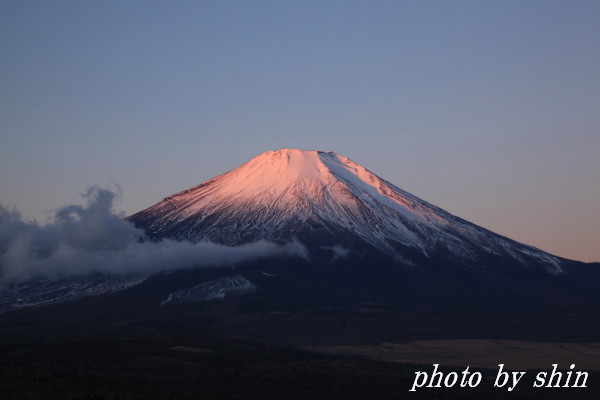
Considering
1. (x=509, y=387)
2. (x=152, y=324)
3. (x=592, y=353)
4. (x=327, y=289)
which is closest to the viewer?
(x=509, y=387)

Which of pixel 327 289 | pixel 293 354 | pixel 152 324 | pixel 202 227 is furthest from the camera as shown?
pixel 202 227

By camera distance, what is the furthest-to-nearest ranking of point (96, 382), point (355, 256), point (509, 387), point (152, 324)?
1. point (355, 256)
2. point (152, 324)
3. point (509, 387)
4. point (96, 382)

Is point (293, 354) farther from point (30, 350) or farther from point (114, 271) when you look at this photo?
point (114, 271)

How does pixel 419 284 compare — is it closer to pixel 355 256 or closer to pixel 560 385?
pixel 355 256

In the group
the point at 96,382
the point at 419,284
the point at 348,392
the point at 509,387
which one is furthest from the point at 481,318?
the point at 96,382

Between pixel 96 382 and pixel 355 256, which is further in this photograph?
pixel 355 256

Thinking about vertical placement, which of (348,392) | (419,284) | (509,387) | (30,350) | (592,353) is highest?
(419,284)

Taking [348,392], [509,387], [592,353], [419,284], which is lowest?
[348,392]

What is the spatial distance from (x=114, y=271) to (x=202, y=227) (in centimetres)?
2457

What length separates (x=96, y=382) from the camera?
167 feet

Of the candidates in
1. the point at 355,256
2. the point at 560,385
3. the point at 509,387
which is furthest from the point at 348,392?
the point at 355,256

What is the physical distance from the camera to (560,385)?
67.4m

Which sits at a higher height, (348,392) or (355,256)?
(355,256)

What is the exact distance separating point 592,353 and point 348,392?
48.9 metres
